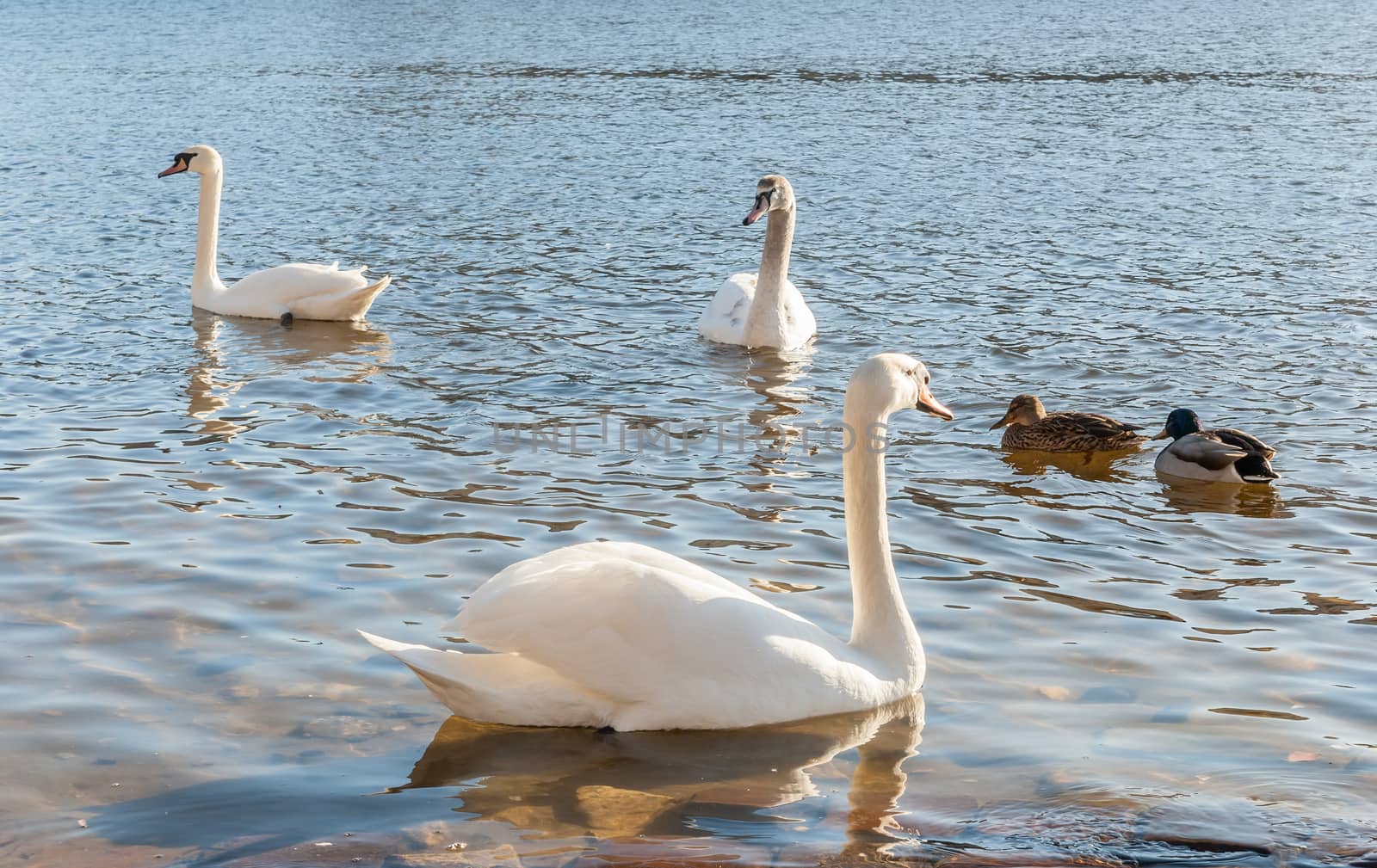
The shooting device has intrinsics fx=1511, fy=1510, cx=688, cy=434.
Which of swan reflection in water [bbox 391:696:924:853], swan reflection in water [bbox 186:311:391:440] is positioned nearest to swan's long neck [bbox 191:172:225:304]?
swan reflection in water [bbox 186:311:391:440]

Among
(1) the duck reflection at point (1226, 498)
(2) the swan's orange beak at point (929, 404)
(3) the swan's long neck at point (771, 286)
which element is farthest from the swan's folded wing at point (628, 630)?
(3) the swan's long neck at point (771, 286)

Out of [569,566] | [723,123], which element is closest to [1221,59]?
[723,123]

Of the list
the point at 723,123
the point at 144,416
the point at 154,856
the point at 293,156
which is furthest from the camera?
the point at 723,123

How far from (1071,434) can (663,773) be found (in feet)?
14.2

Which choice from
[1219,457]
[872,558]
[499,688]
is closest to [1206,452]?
[1219,457]

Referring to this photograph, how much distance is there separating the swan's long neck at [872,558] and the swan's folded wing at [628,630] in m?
0.47

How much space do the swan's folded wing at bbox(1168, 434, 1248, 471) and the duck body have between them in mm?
3374

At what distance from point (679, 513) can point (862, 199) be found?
9260mm

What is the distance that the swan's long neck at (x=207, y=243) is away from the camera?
11805mm

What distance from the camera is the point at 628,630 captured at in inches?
180

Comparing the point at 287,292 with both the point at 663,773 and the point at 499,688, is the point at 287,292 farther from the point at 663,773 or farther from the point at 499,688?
the point at 663,773

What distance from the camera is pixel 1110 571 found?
6.49 metres

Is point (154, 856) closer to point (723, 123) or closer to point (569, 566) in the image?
point (569, 566)

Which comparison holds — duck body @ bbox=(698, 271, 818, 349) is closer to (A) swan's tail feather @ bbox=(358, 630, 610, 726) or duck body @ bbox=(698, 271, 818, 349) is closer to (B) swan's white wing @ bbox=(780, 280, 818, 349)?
(B) swan's white wing @ bbox=(780, 280, 818, 349)
